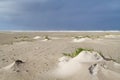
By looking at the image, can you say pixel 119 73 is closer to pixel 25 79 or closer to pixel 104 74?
pixel 104 74

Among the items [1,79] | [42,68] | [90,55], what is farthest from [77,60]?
[1,79]

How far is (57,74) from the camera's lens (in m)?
15.4

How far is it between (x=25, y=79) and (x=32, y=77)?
0.45 meters

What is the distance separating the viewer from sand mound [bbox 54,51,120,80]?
46.6 feet

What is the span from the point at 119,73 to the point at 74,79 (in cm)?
241

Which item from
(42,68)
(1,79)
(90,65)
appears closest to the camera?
(1,79)

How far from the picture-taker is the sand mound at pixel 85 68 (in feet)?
46.6

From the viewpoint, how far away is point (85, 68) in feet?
49.3

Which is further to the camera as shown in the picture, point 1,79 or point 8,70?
point 8,70

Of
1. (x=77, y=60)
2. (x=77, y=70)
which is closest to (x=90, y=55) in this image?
(x=77, y=60)

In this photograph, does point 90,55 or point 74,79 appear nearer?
point 74,79

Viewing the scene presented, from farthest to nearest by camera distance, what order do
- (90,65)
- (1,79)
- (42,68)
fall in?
(42,68) < (90,65) < (1,79)

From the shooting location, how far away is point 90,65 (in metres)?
15.3

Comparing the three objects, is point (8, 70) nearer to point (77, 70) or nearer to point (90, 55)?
point (77, 70)
